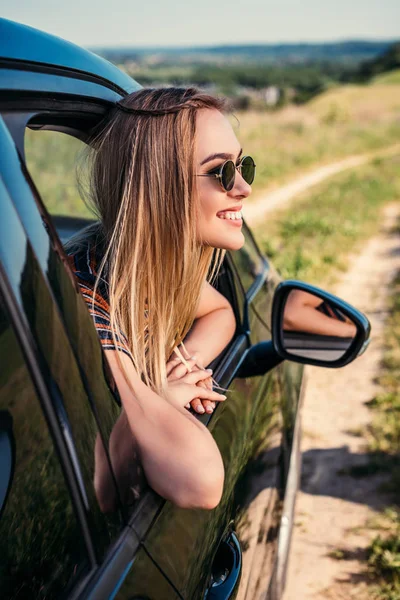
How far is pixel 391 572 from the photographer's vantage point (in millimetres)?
3225

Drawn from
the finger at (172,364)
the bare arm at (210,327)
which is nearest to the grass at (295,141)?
the bare arm at (210,327)

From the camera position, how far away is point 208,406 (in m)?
1.69

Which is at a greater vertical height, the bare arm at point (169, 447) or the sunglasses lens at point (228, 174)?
the sunglasses lens at point (228, 174)

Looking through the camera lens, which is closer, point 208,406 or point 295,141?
point 208,406

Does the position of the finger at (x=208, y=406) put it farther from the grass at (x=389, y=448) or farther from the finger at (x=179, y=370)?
the grass at (x=389, y=448)

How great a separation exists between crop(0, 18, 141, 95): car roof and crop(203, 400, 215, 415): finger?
811mm

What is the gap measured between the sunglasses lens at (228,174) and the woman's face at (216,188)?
0.02m

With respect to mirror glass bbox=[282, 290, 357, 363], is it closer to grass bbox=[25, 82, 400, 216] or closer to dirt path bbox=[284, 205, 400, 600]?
dirt path bbox=[284, 205, 400, 600]

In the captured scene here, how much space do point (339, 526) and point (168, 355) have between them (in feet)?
7.51

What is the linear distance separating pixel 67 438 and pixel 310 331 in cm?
135

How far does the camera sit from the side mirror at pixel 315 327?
219cm

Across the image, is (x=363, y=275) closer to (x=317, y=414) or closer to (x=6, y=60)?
(x=317, y=414)

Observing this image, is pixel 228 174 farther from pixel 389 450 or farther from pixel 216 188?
pixel 389 450

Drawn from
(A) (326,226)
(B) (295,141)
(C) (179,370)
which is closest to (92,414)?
(C) (179,370)
